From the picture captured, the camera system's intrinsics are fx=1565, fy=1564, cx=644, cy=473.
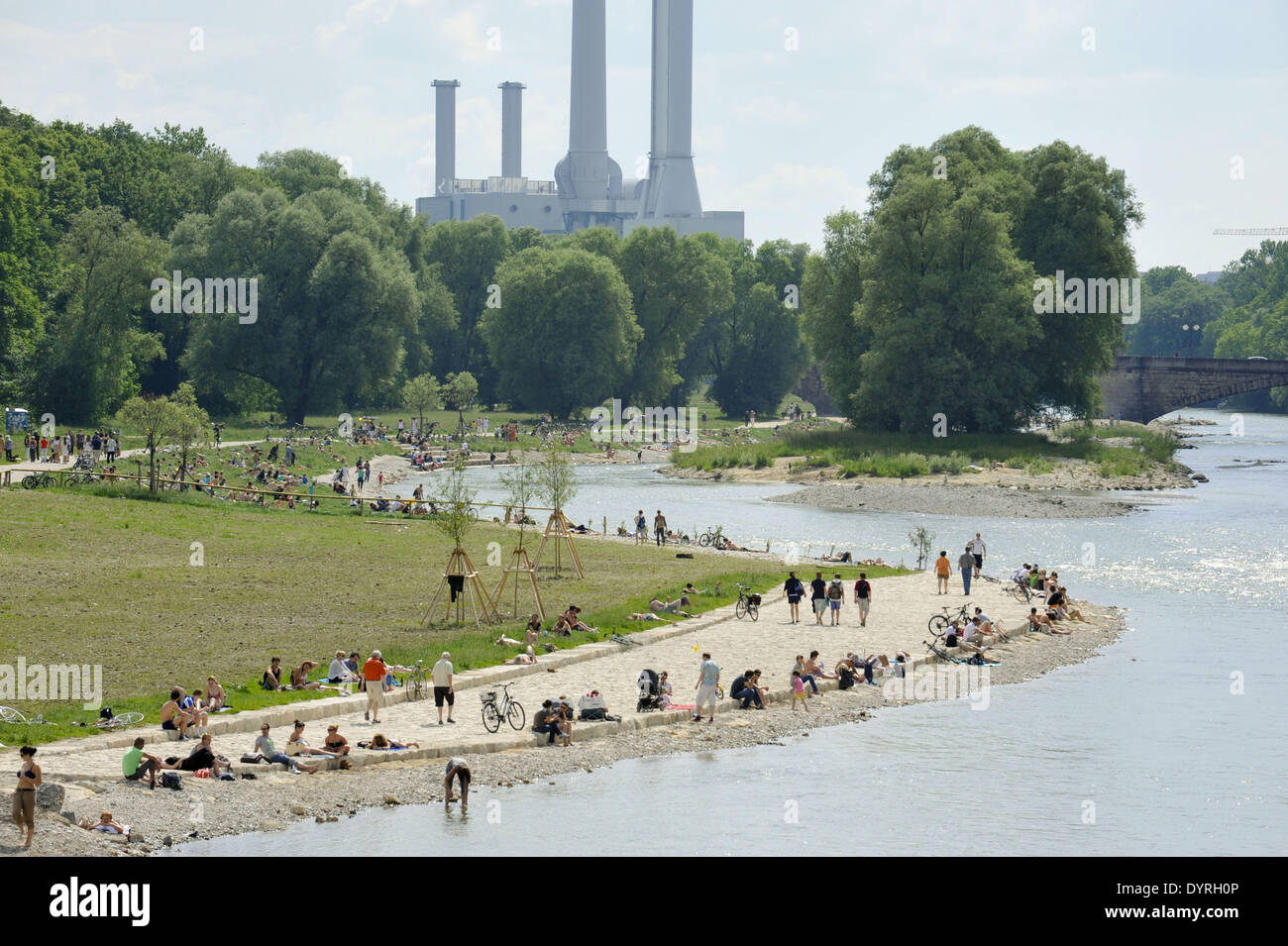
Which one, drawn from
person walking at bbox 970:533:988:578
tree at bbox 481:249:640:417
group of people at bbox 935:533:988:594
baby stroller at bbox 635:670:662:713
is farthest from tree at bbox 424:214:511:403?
baby stroller at bbox 635:670:662:713

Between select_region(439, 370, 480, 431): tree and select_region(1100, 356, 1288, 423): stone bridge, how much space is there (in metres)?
46.4

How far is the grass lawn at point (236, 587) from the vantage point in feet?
99.8

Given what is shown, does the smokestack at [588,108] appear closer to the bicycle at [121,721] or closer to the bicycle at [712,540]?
the bicycle at [712,540]

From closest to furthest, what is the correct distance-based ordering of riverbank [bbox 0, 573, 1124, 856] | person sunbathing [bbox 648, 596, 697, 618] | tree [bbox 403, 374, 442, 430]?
1. riverbank [bbox 0, 573, 1124, 856]
2. person sunbathing [bbox 648, 596, 697, 618]
3. tree [bbox 403, 374, 442, 430]

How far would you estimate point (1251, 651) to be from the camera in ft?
125

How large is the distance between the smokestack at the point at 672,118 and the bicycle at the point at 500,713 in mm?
155166

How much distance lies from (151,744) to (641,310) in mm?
101577

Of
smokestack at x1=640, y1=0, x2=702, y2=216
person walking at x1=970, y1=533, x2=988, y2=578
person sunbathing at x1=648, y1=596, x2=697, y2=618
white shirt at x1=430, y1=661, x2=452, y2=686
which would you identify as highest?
smokestack at x1=640, y1=0, x2=702, y2=216

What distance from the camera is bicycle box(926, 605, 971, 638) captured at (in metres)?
38.5

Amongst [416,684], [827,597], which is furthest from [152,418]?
[416,684]

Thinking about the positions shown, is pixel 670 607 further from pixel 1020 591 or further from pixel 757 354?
pixel 757 354

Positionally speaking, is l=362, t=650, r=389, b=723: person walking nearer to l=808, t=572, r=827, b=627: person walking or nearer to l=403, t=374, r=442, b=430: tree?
l=808, t=572, r=827, b=627: person walking

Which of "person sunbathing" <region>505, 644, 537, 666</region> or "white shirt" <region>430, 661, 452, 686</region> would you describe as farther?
"person sunbathing" <region>505, 644, 537, 666</region>
